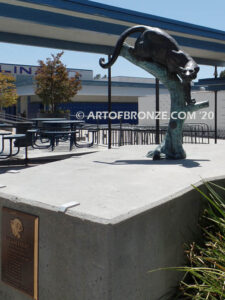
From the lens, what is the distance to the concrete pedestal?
272 centimetres

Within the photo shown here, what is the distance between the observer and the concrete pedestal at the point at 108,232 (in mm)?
2723

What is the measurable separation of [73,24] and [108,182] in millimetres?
7178

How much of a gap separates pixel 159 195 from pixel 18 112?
37.6 metres

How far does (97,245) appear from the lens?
2.71m

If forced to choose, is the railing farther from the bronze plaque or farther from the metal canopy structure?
the bronze plaque

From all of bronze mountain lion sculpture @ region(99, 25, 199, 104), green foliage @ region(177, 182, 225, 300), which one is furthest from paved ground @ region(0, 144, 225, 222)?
bronze mountain lion sculpture @ region(99, 25, 199, 104)

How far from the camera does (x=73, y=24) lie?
1013 centimetres

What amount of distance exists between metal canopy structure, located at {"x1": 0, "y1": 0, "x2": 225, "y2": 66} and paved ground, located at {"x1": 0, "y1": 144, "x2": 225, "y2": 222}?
5036mm

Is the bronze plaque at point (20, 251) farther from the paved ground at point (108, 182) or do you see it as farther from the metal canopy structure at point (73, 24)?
the metal canopy structure at point (73, 24)

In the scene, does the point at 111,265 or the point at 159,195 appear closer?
the point at 111,265

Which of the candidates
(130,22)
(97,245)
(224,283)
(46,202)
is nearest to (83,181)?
(46,202)

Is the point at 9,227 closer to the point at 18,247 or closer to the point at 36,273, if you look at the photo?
the point at 18,247

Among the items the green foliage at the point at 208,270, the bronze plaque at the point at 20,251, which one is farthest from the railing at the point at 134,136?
the bronze plaque at the point at 20,251

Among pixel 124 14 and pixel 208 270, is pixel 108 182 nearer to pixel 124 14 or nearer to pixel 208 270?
pixel 208 270
